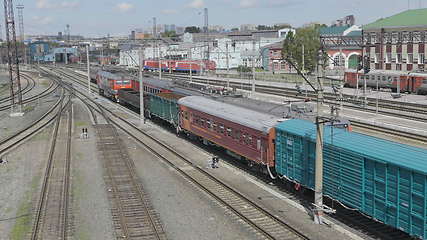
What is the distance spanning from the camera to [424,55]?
2827 inches

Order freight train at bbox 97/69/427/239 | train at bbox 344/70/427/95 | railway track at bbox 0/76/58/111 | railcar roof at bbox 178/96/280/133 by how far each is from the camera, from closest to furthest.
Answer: freight train at bbox 97/69/427/239
railcar roof at bbox 178/96/280/133
train at bbox 344/70/427/95
railway track at bbox 0/76/58/111

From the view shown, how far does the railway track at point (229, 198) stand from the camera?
1684 cm

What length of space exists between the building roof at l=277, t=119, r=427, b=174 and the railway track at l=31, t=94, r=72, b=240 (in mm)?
9496

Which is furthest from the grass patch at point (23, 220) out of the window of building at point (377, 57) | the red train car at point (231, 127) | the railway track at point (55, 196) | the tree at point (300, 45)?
the window of building at point (377, 57)

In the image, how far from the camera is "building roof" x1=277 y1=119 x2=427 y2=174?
13.9m

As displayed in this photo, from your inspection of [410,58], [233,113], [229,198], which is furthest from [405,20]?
[229,198]

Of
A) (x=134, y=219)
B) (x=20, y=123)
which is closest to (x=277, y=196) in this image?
(x=134, y=219)

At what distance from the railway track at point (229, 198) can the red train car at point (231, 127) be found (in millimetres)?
1888

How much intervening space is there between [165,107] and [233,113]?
14130 millimetres

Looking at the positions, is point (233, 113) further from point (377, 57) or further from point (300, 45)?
point (300, 45)

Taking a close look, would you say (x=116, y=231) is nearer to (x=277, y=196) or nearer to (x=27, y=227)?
(x=27, y=227)

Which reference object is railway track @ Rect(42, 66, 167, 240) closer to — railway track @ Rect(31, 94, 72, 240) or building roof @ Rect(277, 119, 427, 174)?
railway track @ Rect(31, 94, 72, 240)

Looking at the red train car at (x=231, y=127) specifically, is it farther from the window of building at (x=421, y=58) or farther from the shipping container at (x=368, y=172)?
the window of building at (x=421, y=58)

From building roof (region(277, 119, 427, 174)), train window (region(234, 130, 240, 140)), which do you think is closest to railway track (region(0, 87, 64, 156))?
train window (region(234, 130, 240, 140))
